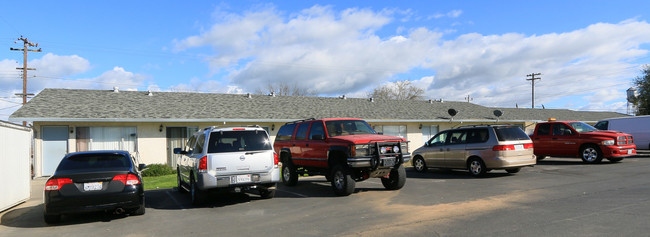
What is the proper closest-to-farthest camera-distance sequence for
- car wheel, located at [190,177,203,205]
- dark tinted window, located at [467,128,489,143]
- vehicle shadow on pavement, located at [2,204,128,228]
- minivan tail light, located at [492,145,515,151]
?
vehicle shadow on pavement, located at [2,204,128,228] < car wheel, located at [190,177,203,205] < minivan tail light, located at [492,145,515,151] < dark tinted window, located at [467,128,489,143]

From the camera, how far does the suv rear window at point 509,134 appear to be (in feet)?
40.1

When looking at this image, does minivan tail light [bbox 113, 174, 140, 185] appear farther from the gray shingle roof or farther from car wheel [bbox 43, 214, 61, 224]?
the gray shingle roof

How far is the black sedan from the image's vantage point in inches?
283

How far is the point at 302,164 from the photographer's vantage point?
450 inches

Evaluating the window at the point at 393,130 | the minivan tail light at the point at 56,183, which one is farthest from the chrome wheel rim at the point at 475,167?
the window at the point at 393,130

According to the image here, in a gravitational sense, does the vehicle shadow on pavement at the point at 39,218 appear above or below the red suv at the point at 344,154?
below

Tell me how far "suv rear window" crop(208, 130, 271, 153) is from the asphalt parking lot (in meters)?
1.26

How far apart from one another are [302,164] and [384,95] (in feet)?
155

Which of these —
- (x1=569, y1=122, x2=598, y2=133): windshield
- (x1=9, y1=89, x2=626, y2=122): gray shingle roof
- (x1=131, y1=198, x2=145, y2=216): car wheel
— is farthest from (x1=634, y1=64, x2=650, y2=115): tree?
(x1=131, y1=198, x2=145, y2=216): car wheel

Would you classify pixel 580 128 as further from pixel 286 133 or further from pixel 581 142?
pixel 286 133

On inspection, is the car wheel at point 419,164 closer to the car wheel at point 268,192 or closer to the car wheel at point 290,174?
the car wheel at point 290,174

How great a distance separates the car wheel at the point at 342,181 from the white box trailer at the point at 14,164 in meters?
7.07

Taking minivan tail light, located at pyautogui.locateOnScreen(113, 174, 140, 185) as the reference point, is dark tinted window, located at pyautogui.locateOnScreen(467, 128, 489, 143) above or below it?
above

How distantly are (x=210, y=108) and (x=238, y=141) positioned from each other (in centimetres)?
1295
